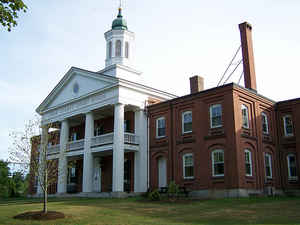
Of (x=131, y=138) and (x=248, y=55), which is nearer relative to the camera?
(x=248, y=55)

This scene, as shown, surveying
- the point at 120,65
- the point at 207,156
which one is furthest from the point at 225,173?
the point at 120,65

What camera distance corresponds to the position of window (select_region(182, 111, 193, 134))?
1132 inches

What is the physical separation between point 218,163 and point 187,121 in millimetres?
4712

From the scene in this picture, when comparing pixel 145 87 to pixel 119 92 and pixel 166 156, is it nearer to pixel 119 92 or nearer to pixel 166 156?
pixel 119 92

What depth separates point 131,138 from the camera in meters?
31.5

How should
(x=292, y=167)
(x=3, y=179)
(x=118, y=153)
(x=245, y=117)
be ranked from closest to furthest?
(x=245, y=117)
(x=292, y=167)
(x=118, y=153)
(x=3, y=179)

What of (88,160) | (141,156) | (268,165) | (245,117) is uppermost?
(245,117)

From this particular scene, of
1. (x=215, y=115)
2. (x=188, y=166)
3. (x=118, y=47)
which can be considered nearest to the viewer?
(x=215, y=115)

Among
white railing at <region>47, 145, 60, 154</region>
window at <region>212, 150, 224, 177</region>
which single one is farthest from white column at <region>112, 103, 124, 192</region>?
white railing at <region>47, 145, 60, 154</region>

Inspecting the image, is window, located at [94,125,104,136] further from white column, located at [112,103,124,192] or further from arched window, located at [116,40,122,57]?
arched window, located at [116,40,122,57]

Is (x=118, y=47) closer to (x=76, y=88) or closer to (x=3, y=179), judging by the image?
(x=76, y=88)

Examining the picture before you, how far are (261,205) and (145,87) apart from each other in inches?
636

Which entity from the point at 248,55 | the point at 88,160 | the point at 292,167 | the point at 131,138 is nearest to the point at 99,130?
the point at 88,160

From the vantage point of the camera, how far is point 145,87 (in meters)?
32.4
